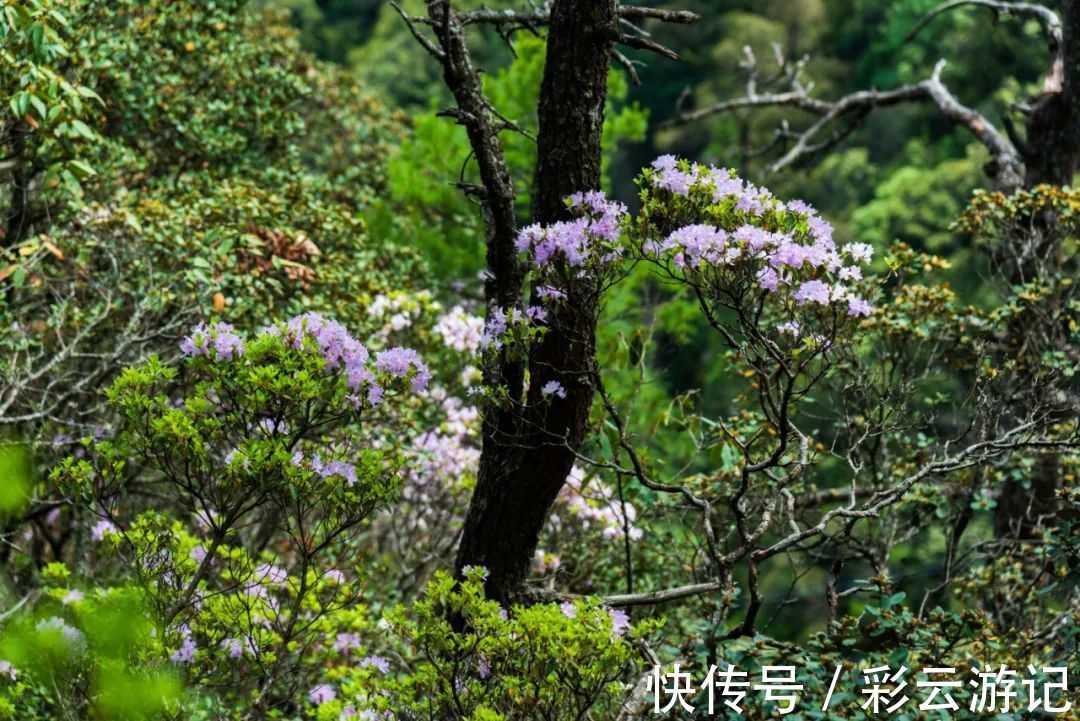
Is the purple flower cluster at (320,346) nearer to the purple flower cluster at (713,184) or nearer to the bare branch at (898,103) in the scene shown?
the purple flower cluster at (713,184)

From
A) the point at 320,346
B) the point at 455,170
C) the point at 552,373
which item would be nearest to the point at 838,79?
the point at 455,170

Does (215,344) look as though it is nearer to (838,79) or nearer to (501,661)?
(501,661)

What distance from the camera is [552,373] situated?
4160 mm

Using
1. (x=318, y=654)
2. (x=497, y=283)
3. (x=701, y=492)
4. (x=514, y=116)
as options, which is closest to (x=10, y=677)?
(x=318, y=654)

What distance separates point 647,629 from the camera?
367cm

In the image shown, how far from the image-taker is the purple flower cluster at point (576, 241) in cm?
363

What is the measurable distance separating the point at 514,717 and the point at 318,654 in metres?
2.09

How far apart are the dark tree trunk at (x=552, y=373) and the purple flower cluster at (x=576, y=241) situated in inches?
12.6

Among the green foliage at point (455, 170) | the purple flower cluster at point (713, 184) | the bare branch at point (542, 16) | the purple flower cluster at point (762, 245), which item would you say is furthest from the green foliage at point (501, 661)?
the green foliage at point (455, 170)

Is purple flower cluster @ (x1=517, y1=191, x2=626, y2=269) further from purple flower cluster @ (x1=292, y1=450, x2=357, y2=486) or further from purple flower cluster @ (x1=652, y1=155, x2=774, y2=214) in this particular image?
purple flower cluster @ (x1=292, y1=450, x2=357, y2=486)

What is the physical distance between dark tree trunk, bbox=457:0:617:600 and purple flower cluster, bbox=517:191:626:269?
0.32 metres

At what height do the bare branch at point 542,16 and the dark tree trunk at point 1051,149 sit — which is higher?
the dark tree trunk at point 1051,149

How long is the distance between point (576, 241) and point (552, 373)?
0.67 m

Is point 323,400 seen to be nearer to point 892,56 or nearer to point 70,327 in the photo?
point 70,327
